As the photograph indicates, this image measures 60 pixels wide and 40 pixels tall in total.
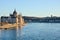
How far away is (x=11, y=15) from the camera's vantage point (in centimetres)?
7569

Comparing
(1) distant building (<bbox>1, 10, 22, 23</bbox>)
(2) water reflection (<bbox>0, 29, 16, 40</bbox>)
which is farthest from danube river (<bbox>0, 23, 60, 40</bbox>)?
(1) distant building (<bbox>1, 10, 22, 23</bbox>)

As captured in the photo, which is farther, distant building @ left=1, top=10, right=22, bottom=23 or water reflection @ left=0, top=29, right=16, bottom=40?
distant building @ left=1, top=10, right=22, bottom=23

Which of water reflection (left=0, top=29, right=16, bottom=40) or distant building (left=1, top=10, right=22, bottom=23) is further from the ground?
water reflection (left=0, top=29, right=16, bottom=40)

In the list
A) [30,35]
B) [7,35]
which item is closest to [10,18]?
[7,35]

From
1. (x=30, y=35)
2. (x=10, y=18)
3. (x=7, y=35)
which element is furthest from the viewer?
(x=10, y=18)

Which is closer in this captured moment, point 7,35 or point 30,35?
point 30,35

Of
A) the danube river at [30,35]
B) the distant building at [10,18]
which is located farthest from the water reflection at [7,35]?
the distant building at [10,18]

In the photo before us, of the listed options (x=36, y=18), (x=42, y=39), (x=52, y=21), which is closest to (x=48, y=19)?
(x=52, y=21)

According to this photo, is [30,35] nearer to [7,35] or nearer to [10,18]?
[7,35]

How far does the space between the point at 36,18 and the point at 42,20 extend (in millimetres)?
2844

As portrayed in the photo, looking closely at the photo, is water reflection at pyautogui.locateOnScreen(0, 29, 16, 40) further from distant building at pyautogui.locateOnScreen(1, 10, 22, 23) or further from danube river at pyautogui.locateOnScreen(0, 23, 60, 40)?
distant building at pyautogui.locateOnScreen(1, 10, 22, 23)

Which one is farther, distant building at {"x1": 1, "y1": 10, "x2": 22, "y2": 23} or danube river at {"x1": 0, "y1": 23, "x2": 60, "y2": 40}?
distant building at {"x1": 1, "y1": 10, "x2": 22, "y2": 23}

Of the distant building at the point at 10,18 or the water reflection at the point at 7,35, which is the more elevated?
the water reflection at the point at 7,35

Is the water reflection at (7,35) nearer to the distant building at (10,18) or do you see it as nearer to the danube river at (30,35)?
the danube river at (30,35)
